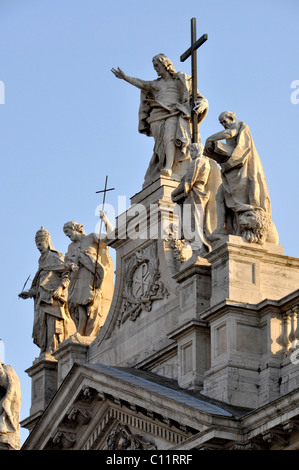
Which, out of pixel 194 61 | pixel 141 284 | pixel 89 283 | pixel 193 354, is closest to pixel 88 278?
pixel 89 283

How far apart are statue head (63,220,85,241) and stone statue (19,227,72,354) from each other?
688 mm

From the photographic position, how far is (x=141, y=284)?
109ft

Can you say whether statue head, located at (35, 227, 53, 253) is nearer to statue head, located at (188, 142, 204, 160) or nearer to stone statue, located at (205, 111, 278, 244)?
statue head, located at (188, 142, 204, 160)

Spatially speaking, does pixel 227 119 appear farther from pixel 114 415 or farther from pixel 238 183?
pixel 114 415

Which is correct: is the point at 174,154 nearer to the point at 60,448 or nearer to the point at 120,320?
the point at 120,320

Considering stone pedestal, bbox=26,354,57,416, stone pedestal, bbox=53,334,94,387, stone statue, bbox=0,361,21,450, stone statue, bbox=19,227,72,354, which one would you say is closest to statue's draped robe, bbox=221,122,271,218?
stone pedestal, bbox=53,334,94,387

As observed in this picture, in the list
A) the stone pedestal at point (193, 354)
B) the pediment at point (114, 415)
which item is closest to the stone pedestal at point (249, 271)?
the stone pedestal at point (193, 354)

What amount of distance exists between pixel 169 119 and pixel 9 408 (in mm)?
6388

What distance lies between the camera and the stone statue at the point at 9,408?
35.0 metres

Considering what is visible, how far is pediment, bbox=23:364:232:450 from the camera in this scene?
1125 inches

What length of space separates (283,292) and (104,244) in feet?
20.3

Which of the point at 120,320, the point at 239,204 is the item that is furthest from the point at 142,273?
the point at 239,204

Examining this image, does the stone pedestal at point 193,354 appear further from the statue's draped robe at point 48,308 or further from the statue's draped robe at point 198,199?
the statue's draped robe at point 48,308

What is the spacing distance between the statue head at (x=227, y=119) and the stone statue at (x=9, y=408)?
24.7 ft
